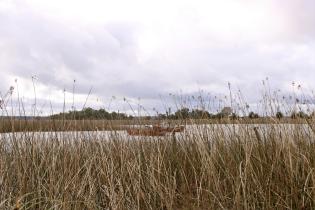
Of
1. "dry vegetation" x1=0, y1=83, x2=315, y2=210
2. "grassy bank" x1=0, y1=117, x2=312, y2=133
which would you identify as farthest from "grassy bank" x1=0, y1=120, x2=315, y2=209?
"grassy bank" x1=0, y1=117, x2=312, y2=133

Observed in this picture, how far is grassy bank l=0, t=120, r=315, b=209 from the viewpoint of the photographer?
347 centimetres

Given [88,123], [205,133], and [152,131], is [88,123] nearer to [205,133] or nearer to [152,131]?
[152,131]

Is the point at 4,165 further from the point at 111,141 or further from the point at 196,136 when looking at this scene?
the point at 196,136

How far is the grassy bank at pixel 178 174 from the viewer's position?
3.47 meters

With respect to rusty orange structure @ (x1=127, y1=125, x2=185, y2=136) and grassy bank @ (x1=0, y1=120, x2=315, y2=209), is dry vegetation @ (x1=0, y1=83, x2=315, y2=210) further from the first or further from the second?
rusty orange structure @ (x1=127, y1=125, x2=185, y2=136)

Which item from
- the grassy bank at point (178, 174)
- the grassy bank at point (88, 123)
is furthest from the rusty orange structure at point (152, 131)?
the grassy bank at point (178, 174)

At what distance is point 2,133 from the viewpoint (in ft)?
16.2

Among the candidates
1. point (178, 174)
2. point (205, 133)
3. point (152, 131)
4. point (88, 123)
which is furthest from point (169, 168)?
point (88, 123)

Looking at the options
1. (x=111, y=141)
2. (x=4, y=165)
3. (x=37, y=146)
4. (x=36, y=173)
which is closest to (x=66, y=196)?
(x=36, y=173)

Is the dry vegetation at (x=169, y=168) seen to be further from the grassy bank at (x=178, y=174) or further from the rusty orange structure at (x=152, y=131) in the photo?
the rusty orange structure at (x=152, y=131)

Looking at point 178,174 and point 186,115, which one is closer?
point 178,174

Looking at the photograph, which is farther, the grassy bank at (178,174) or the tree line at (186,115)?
the tree line at (186,115)

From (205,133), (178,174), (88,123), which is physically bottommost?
(178,174)

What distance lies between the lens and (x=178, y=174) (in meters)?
4.73
